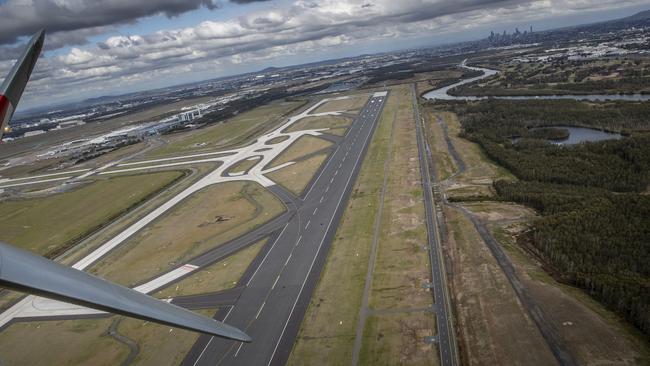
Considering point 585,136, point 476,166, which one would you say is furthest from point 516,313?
point 585,136

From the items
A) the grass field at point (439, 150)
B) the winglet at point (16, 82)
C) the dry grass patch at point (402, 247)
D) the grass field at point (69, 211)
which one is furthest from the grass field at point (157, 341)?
the grass field at point (439, 150)

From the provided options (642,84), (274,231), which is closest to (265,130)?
(274,231)

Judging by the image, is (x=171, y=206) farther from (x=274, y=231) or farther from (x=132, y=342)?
(x=132, y=342)

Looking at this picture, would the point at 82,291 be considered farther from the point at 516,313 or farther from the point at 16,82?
the point at 516,313

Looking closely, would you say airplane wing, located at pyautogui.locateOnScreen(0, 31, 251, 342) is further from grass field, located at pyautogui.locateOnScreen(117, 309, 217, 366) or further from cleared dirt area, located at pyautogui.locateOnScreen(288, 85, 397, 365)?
grass field, located at pyautogui.locateOnScreen(117, 309, 217, 366)

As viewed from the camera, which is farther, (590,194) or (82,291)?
(590,194)

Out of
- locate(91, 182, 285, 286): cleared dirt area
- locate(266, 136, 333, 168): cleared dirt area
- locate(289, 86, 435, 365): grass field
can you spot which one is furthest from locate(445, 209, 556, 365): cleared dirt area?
locate(266, 136, 333, 168): cleared dirt area
